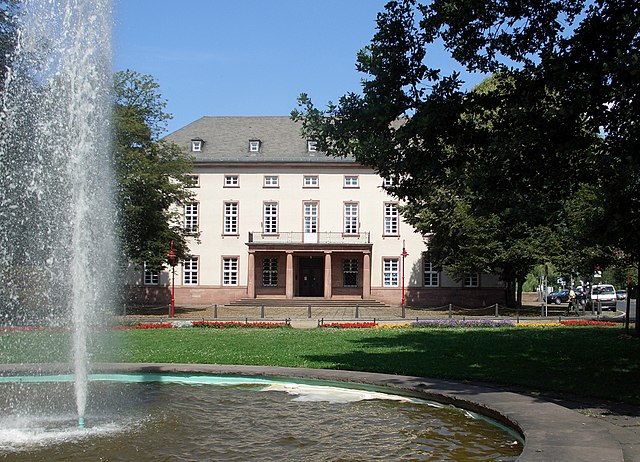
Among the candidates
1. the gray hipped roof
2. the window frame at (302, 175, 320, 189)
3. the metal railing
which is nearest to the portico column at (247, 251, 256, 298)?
the metal railing

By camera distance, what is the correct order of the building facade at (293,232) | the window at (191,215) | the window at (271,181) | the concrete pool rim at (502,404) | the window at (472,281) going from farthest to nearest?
the window at (191,215), the window at (271,181), the building facade at (293,232), the window at (472,281), the concrete pool rim at (502,404)

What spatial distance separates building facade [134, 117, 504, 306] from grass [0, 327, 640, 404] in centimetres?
2893

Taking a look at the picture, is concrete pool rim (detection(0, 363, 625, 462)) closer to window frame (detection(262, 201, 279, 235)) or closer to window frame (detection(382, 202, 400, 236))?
window frame (detection(262, 201, 279, 235))

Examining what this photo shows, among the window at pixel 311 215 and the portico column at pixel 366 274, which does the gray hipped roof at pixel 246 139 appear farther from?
the portico column at pixel 366 274

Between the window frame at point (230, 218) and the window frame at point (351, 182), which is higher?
the window frame at point (351, 182)

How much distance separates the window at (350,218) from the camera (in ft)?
181

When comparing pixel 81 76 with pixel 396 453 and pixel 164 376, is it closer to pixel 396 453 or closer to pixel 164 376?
pixel 164 376

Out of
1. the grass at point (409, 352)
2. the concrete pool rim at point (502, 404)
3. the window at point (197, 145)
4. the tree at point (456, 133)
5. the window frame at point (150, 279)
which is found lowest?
the grass at point (409, 352)

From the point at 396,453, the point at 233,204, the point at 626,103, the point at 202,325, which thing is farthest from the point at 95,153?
the point at 233,204

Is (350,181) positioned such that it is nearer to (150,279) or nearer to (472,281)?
(472,281)

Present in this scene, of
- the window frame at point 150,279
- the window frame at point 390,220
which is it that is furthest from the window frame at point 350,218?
the window frame at point 150,279

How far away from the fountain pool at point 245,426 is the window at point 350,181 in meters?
44.2

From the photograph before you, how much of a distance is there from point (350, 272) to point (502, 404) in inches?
1816

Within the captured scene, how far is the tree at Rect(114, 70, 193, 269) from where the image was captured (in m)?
39.2
